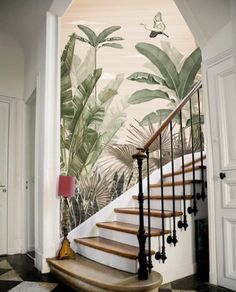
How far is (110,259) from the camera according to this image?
110 inches

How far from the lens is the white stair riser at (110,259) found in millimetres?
2570

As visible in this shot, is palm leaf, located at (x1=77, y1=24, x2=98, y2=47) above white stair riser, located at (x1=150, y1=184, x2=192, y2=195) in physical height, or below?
above

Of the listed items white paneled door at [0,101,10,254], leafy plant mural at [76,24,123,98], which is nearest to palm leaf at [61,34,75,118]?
leafy plant mural at [76,24,123,98]

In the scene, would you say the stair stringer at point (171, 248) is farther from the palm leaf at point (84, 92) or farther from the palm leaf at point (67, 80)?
the palm leaf at point (67, 80)

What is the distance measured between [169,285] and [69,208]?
1.53 m

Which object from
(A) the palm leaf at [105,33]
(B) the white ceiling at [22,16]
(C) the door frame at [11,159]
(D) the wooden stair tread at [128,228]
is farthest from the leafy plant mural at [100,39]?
(D) the wooden stair tread at [128,228]

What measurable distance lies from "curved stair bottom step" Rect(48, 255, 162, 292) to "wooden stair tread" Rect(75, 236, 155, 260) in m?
0.16

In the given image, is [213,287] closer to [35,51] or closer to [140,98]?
[140,98]

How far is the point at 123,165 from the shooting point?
4.08 meters

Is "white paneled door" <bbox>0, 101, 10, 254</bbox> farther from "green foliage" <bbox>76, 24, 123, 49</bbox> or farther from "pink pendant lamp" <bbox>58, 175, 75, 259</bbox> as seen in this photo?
"green foliage" <bbox>76, 24, 123, 49</bbox>

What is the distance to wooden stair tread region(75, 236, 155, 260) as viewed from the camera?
103 inches

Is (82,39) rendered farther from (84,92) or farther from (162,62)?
(162,62)

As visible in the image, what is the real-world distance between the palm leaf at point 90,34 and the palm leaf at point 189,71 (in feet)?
4.68

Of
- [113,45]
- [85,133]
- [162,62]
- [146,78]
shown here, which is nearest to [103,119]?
[85,133]
